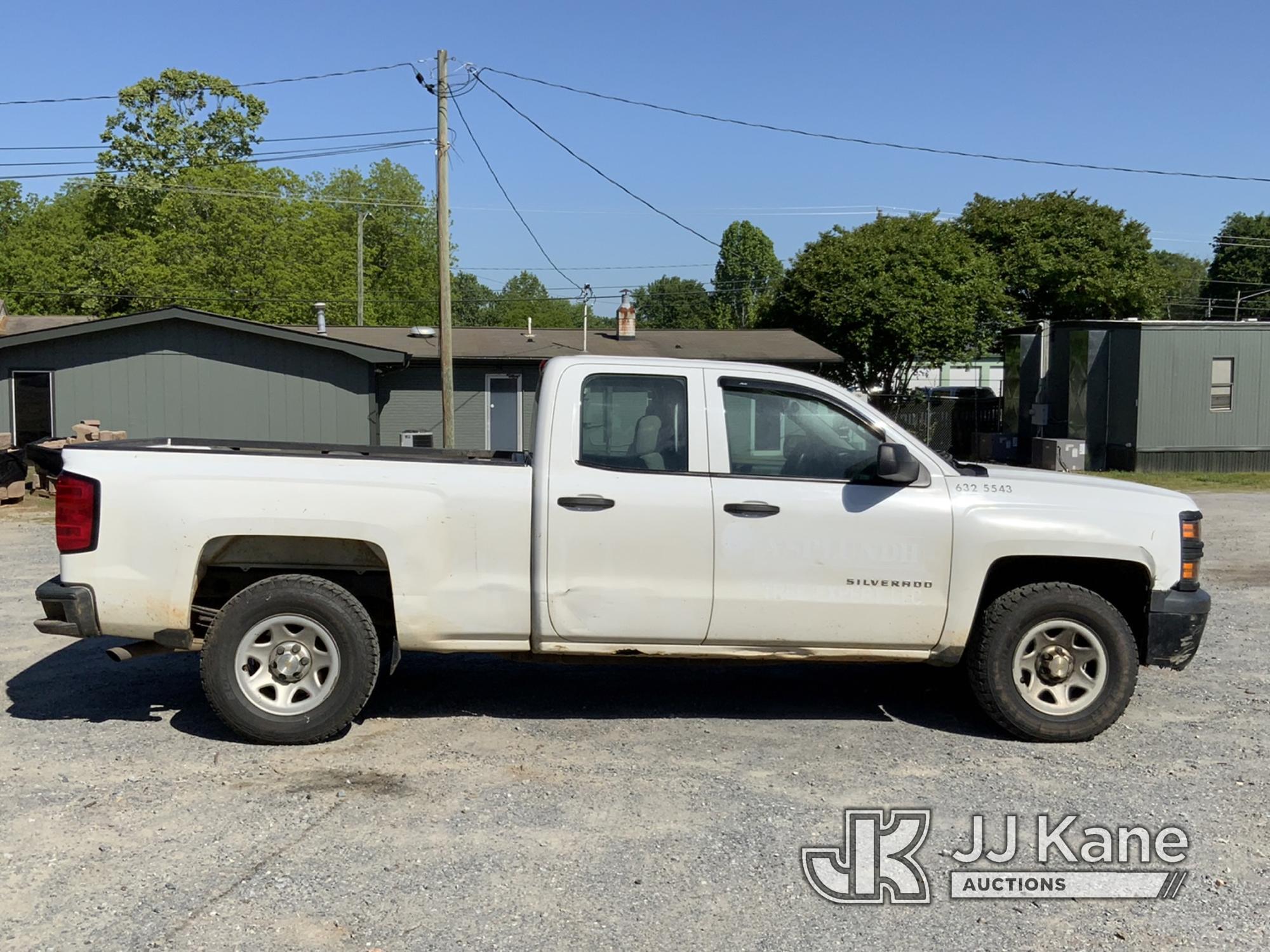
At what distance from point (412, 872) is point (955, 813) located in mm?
2266

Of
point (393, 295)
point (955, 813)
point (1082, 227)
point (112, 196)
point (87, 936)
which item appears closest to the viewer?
point (87, 936)

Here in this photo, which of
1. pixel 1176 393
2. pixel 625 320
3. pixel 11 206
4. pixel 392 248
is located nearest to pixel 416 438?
pixel 625 320

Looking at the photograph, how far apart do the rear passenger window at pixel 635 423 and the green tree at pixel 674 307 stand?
335 feet

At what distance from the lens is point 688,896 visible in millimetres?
4008

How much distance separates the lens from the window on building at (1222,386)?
26844 mm

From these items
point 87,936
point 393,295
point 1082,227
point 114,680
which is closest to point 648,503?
point 87,936

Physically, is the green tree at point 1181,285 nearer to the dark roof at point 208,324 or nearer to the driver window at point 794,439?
the dark roof at point 208,324

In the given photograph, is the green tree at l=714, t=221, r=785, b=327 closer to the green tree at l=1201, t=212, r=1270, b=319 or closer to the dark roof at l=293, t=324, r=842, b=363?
the green tree at l=1201, t=212, r=1270, b=319

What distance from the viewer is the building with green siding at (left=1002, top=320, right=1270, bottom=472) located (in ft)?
87.3

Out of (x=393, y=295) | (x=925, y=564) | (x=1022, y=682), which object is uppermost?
(x=393, y=295)

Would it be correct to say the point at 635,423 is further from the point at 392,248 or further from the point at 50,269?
the point at 392,248

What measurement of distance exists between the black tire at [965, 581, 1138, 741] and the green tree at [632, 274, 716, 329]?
335 feet

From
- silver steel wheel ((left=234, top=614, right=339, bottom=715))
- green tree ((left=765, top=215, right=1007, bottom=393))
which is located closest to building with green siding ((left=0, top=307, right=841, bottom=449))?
green tree ((left=765, top=215, right=1007, bottom=393))

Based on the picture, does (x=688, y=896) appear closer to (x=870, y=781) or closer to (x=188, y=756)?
(x=870, y=781)
